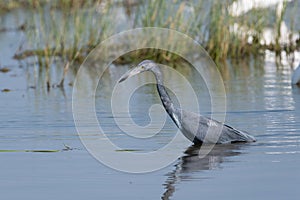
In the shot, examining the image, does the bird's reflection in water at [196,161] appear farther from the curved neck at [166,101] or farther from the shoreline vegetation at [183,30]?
the shoreline vegetation at [183,30]

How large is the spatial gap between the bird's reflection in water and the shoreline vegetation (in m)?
5.95

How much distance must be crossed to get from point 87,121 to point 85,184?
3.06m

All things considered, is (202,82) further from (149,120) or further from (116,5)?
(116,5)

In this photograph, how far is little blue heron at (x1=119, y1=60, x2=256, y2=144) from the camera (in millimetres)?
8094

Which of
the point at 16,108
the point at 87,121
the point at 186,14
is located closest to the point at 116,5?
the point at 186,14

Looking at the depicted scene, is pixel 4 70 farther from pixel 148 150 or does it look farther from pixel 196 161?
pixel 196 161

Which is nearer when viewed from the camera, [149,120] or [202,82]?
[149,120]

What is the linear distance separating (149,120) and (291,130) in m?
1.59

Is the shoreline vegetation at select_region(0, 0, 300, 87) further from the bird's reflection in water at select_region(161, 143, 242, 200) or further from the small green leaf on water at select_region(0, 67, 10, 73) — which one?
the bird's reflection in water at select_region(161, 143, 242, 200)

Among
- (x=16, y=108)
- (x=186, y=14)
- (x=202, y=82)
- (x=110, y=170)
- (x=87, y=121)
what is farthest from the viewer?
(x=186, y=14)

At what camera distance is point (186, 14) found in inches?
632

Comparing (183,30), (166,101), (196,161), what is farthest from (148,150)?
(183,30)

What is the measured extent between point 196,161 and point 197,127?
29.3 inches

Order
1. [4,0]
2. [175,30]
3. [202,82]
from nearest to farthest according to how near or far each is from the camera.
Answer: [202,82], [175,30], [4,0]
